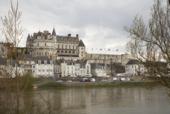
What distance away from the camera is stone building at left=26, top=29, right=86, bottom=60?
137387 mm

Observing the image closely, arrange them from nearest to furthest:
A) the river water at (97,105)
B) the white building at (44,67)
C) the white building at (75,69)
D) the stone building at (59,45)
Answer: the river water at (97,105) < the white building at (44,67) < the white building at (75,69) < the stone building at (59,45)

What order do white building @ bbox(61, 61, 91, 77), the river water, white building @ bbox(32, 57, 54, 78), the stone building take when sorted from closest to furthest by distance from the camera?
1. the river water
2. white building @ bbox(32, 57, 54, 78)
3. white building @ bbox(61, 61, 91, 77)
4. the stone building

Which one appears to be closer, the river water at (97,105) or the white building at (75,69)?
the river water at (97,105)

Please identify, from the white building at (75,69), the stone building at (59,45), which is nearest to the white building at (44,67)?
the white building at (75,69)

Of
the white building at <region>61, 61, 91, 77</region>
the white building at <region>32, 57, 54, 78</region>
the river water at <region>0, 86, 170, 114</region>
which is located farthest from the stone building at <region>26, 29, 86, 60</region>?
the river water at <region>0, 86, 170, 114</region>

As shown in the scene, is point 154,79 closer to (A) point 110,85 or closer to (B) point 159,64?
(B) point 159,64

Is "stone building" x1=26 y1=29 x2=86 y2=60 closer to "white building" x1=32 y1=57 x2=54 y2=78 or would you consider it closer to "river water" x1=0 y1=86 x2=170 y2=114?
"white building" x1=32 y1=57 x2=54 y2=78

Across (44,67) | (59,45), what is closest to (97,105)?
(44,67)

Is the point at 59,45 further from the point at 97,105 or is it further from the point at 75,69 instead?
the point at 97,105

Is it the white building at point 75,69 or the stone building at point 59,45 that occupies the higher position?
the stone building at point 59,45

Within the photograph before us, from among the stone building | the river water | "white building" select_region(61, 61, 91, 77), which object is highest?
the stone building

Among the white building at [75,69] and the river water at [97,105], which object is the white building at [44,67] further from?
the river water at [97,105]

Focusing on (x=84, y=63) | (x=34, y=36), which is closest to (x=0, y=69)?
(x=84, y=63)

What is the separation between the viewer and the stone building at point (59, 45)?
451 ft
